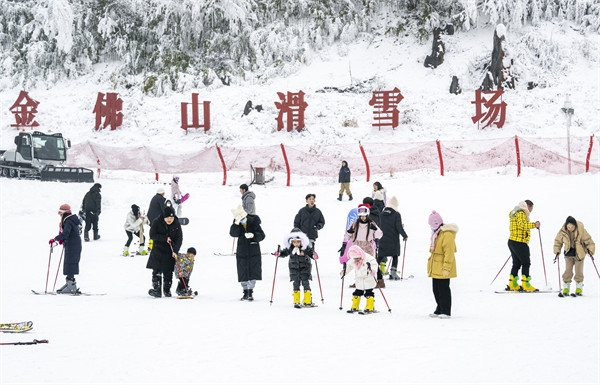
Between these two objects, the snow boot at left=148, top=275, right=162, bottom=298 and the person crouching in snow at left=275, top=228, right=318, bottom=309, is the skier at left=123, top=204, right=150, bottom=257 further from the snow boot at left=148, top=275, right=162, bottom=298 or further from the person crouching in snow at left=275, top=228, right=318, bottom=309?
the person crouching in snow at left=275, top=228, right=318, bottom=309

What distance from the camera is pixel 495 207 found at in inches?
866

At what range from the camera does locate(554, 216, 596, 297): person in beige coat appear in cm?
1179

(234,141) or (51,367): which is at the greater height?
(234,141)

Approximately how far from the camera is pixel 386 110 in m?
37.0

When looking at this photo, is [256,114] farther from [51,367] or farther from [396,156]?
[51,367]

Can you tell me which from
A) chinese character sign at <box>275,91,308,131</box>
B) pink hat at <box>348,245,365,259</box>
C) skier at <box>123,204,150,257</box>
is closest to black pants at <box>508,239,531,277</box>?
pink hat at <box>348,245,365,259</box>

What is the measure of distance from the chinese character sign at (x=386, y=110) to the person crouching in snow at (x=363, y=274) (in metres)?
26.2

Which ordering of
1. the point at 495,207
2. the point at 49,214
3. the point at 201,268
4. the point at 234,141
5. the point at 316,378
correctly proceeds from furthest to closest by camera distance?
the point at 234,141
the point at 49,214
the point at 495,207
the point at 201,268
the point at 316,378

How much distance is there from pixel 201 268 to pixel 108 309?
4656mm

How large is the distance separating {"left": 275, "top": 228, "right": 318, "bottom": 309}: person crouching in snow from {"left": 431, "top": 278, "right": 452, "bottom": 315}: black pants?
176 centimetres

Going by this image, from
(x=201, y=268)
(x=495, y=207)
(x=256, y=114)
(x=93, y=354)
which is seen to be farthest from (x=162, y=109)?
(x=93, y=354)

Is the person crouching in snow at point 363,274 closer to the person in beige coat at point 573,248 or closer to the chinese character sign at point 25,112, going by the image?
the person in beige coat at point 573,248

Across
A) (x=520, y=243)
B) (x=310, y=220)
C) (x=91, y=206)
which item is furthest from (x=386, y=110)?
(x=520, y=243)

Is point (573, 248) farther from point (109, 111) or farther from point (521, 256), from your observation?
point (109, 111)
